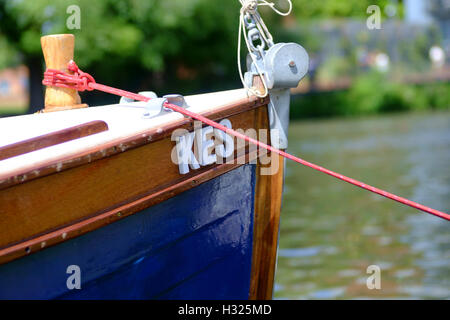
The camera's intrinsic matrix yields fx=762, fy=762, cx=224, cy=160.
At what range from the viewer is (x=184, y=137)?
3.42 meters

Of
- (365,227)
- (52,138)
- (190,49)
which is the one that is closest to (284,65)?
(52,138)

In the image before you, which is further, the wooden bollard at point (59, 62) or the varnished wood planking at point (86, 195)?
the wooden bollard at point (59, 62)

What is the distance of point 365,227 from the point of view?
8508mm

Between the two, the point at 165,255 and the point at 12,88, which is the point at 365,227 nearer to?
the point at 165,255

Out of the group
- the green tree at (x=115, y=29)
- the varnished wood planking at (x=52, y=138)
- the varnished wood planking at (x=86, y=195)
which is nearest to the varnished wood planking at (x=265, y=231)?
the varnished wood planking at (x=86, y=195)

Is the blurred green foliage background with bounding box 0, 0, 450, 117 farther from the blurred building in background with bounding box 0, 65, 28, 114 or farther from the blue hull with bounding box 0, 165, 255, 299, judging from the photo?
the blurred building in background with bounding box 0, 65, 28, 114

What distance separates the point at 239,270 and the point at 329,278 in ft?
8.73

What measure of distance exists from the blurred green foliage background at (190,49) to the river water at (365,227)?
6307mm

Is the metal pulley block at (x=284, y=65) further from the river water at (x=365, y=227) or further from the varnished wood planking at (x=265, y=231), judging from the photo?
the river water at (x=365, y=227)

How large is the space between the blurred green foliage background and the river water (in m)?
6.31

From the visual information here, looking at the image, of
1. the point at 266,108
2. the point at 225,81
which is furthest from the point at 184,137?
the point at 225,81

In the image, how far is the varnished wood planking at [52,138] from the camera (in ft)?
10.3
